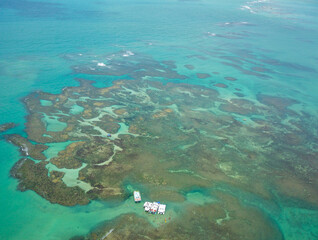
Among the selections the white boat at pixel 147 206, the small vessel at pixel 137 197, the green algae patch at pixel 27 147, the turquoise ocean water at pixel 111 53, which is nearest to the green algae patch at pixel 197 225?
the white boat at pixel 147 206

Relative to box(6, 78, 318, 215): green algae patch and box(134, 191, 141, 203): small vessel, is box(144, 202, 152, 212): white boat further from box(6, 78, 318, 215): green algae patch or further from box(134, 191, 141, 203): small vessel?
box(6, 78, 318, 215): green algae patch

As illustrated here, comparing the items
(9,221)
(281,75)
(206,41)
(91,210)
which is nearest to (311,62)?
(281,75)

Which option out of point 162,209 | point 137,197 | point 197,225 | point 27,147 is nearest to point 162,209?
point 162,209

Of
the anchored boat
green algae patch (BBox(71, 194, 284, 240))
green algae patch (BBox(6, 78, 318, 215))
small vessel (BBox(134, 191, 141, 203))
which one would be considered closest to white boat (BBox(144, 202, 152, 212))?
the anchored boat

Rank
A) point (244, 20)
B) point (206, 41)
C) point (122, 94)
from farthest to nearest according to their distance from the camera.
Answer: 1. point (244, 20)
2. point (206, 41)
3. point (122, 94)

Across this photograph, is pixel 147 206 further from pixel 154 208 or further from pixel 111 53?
pixel 111 53

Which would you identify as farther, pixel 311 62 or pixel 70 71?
pixel 311 62

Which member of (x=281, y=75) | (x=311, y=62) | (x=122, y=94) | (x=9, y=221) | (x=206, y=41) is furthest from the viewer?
(x=206, y=41)

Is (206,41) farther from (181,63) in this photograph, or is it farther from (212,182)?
(212,182)

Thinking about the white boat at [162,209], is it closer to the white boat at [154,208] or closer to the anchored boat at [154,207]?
the anchored boat at [154,207]
